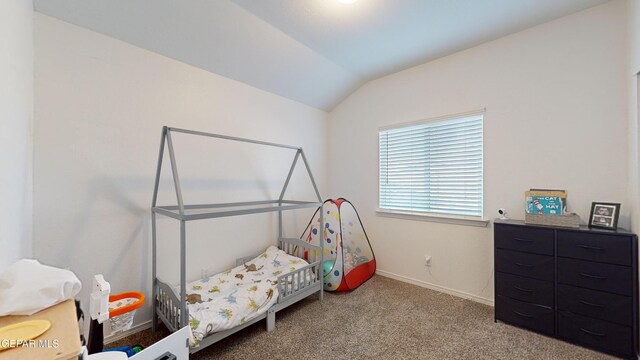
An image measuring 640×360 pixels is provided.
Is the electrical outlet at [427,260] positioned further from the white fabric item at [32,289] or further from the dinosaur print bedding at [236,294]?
the white fabric item at [32,289]

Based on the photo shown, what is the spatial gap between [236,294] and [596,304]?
271cm

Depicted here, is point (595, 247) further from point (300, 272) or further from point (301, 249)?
point (301, 249)

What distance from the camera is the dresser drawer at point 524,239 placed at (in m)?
1.99

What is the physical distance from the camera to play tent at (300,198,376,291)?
283cm

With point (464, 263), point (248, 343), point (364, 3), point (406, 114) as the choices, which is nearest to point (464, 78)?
point (406, 114)

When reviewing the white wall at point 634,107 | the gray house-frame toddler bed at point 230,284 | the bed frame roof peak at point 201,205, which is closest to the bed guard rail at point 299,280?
the gray house-frame toddler bed at point 230,284

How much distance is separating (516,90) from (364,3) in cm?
166

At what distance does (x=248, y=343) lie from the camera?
1944 millimetres

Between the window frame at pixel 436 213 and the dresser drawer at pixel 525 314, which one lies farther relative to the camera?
the window frame at pixel 436 213

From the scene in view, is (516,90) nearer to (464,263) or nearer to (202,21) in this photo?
(464,263)

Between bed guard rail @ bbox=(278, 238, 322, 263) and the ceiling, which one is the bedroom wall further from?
bed guard rail @ bbox=(278, 238, 322, 263)

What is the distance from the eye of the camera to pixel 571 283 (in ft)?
6.23

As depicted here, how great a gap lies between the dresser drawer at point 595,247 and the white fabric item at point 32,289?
2.89 metres

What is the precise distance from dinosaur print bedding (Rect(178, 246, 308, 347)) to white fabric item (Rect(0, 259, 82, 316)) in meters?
1.10
